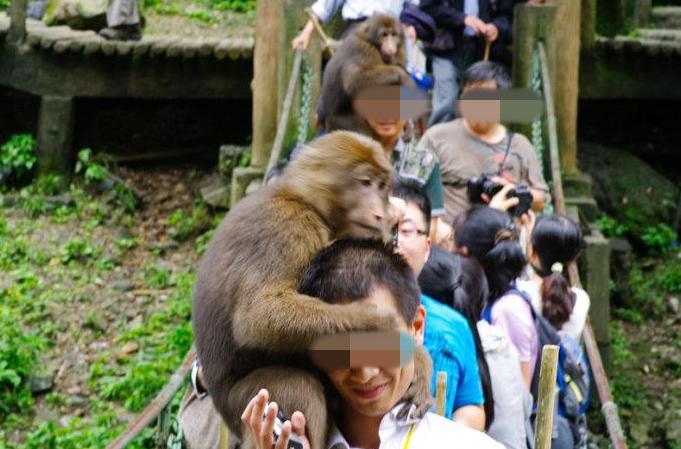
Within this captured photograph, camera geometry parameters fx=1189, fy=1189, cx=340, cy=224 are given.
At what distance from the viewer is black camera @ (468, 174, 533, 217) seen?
4.91m

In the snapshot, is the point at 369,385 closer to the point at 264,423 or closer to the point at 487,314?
the point at 264,423

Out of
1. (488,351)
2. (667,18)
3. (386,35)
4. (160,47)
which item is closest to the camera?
(488,351)

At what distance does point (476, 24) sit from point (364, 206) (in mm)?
3521

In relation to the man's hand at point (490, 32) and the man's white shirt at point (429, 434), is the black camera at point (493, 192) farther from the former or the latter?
the man's white shirt at point (429, 434)

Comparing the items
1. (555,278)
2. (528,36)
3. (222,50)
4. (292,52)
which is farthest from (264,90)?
(555,278)

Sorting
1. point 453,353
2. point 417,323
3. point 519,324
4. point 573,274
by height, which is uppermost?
point 417,323

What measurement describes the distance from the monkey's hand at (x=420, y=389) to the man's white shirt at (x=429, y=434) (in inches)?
0.5

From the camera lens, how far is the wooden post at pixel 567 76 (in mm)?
7270

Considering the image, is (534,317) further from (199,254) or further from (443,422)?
(199,254)

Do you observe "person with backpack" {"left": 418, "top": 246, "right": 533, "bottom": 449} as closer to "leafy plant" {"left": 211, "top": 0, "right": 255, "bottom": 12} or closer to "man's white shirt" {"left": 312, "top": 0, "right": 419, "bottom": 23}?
"man's white shirt" {"left": 312, "top": 0, "right": 419, "bottom": 23}

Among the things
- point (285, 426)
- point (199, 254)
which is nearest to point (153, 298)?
point (199, 254)

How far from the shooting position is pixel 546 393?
8.38ft

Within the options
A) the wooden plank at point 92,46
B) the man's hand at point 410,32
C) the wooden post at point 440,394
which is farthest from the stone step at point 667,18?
the wooden post at point 440,394

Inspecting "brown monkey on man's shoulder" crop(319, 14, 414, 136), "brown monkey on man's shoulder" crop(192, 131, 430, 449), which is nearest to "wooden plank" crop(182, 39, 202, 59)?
"brown monkey on man's shoulder" crop(319, 14, 414, 136)
